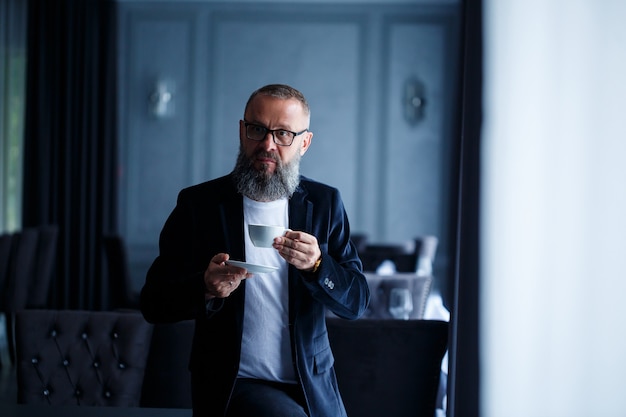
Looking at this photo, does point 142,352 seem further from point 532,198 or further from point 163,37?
point 163,37

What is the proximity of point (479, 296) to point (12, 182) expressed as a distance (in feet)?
21.9

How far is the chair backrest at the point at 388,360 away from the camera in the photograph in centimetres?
215

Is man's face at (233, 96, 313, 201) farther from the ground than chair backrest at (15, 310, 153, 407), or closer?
farther from the ground

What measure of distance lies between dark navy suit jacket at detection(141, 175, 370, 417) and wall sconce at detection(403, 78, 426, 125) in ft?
19.5

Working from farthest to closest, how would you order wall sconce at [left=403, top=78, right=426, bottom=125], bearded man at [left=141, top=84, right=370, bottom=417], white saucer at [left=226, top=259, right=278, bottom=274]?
wall sconce at [left=403, top=78, right=426, bottom=125] → bearded man at [left=141, top=84, right=370, bottom=417] → white saucer at [left=226, top=259, right=278, bottom=274]

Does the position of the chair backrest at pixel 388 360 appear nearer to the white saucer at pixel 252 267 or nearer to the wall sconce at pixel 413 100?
the white saucer at pixel 252 267

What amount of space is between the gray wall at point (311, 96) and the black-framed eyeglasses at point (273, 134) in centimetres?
595

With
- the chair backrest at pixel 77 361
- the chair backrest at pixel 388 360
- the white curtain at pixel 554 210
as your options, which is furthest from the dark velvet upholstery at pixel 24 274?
the white curtain at pixel 554 210

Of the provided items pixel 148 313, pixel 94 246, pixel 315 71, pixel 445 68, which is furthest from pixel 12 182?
A: pixel 148 313

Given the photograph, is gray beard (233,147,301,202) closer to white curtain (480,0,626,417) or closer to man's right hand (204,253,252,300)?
man's right hand (204,253,252,300)

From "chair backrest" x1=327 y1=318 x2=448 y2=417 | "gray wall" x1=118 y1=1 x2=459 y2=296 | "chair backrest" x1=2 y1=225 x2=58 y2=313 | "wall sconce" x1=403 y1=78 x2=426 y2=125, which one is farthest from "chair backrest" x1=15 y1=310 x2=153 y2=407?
"wall sconce" x1=403 y1=78 x2=426 y2=125

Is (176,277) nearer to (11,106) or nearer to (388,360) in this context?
(388,360)

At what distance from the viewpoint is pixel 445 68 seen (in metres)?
7.46

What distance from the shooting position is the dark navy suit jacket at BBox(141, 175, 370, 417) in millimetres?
1488
